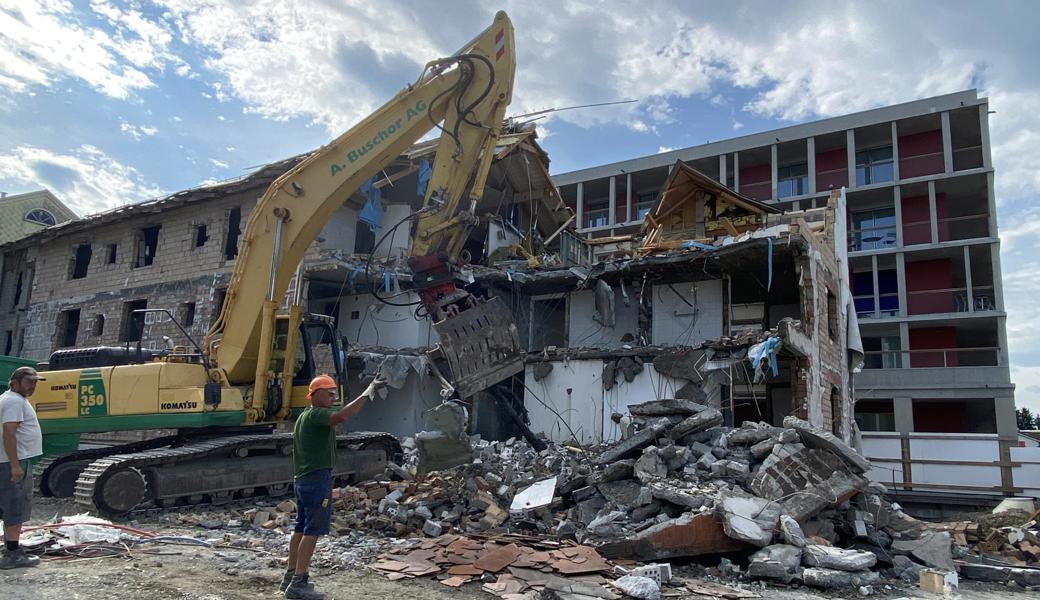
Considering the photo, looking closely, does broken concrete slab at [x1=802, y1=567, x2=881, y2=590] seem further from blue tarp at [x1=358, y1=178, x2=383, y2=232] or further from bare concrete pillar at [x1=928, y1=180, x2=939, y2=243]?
bare concrete pillar at [x1=928, y1=180, x2=939, y2=243]

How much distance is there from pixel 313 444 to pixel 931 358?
3077 centimetres

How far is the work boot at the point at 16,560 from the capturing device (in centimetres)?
528

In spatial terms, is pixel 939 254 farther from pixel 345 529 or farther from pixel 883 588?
pixel 345 529

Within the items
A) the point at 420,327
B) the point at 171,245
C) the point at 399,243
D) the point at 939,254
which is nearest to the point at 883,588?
the point at 420,327

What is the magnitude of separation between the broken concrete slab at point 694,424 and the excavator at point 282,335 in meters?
2.28

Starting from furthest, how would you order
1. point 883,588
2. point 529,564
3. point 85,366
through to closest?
point 85,366 → point 883,588 → point 529,564

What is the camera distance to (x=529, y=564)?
19.4 feet

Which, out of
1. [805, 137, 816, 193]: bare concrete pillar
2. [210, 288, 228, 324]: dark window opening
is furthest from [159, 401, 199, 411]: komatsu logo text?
[805, 137, 816, 193]: bare concrete pillar

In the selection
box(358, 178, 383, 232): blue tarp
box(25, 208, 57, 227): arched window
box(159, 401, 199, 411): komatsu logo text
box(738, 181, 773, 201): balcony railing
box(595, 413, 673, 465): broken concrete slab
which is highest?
box(738, 181, 773, 201): balcony railing

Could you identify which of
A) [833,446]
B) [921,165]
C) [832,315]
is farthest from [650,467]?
[921,165]

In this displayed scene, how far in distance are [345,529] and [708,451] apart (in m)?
4.57

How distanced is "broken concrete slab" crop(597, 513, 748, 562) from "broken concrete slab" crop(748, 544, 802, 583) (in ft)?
1.02

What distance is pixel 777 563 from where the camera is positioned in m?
6.38

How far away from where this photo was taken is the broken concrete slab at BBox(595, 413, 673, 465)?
8516 mm
